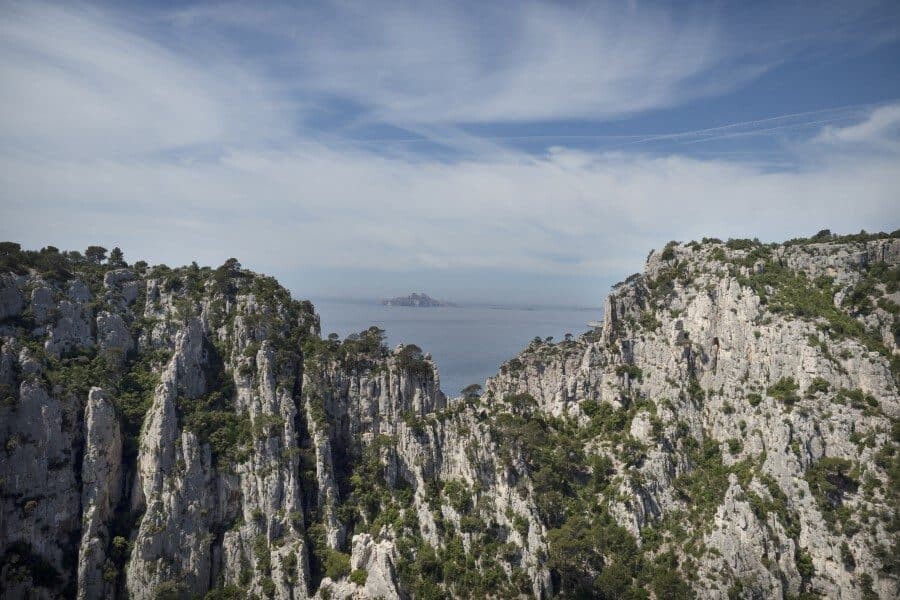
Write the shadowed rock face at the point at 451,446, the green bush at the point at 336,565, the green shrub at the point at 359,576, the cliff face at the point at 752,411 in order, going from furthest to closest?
the green bush at the point at 336,565, the green shrub at the point at 359,576, the shadowed rock face at the point at 451,446, the cliff face at the point at 752,411

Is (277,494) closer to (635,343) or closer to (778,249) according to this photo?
(635,343)

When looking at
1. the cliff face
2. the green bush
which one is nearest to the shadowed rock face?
the cliff face

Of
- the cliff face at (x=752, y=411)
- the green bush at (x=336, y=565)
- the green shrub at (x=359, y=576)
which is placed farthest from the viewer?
the green bush at (x=336, y=565)

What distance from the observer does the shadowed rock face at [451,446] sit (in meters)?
55.8

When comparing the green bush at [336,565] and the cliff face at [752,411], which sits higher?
the cliff face at [752,411]

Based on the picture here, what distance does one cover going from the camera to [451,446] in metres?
70.4

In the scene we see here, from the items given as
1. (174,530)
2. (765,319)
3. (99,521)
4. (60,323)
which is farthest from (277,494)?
(765,319)

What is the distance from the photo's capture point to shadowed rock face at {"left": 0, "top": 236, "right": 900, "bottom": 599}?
5581 centimetres

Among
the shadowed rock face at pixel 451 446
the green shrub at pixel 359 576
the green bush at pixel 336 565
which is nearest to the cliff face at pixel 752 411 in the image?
the shadowed rock face at pixel 451 446

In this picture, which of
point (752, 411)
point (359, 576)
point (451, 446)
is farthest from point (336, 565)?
point (752, 411)

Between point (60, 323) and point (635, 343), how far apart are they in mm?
79492

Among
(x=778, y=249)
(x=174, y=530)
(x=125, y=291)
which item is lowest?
(x=174, y=530)

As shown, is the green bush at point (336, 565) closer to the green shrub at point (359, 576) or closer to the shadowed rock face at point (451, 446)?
the shadowed rock face at point (451, 446)

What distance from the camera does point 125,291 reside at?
79000 millimetres
